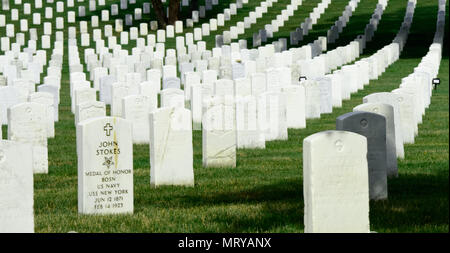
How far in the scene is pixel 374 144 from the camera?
12266 mm

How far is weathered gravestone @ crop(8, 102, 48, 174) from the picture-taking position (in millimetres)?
14830

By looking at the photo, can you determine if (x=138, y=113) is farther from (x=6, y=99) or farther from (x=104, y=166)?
(x=104, y=166)

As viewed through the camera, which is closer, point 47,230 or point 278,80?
point 47,230

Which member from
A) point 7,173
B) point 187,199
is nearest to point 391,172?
point 187,199

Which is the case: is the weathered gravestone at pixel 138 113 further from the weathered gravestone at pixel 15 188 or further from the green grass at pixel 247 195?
the weathered gravestone at pixel 15 188

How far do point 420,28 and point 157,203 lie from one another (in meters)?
34.7

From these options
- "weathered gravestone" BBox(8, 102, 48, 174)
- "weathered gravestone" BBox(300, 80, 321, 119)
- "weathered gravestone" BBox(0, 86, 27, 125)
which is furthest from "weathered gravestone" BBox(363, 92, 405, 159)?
"weathered gravestone" BBox(0, 86, 27, 125)

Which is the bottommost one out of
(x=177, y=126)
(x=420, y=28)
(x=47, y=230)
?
(x=47, y=230)

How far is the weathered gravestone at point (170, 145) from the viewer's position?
1356 centimetres

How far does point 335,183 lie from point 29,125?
19.9 feet

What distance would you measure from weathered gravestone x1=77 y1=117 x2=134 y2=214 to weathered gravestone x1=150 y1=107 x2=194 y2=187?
4.75 feet

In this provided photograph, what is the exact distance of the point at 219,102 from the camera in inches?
631
